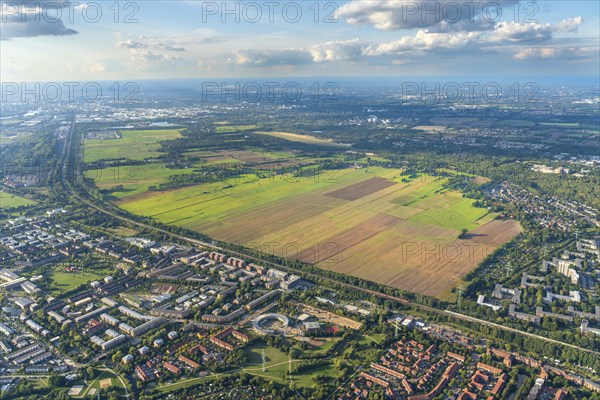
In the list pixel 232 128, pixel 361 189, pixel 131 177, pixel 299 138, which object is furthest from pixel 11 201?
pixel 232 128

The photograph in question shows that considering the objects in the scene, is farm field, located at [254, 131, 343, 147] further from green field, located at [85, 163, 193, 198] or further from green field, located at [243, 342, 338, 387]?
green field, located at [243, 342, 338, 387]

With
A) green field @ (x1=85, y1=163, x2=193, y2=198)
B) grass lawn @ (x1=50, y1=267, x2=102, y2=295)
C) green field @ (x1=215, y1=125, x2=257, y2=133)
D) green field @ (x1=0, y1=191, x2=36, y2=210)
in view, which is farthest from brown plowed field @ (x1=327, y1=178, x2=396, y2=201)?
green field @ (x1=215, y1=125, x2=257, y2=133)

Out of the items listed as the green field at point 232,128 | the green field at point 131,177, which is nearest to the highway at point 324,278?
the green field at point 131,177

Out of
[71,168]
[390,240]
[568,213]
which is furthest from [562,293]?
[71,168]

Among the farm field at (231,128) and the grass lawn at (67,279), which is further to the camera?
the farm field at (231,128)

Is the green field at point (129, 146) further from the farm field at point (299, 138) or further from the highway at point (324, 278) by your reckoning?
the highway at point (324, 278)

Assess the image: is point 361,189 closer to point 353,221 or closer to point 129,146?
point 353,221
